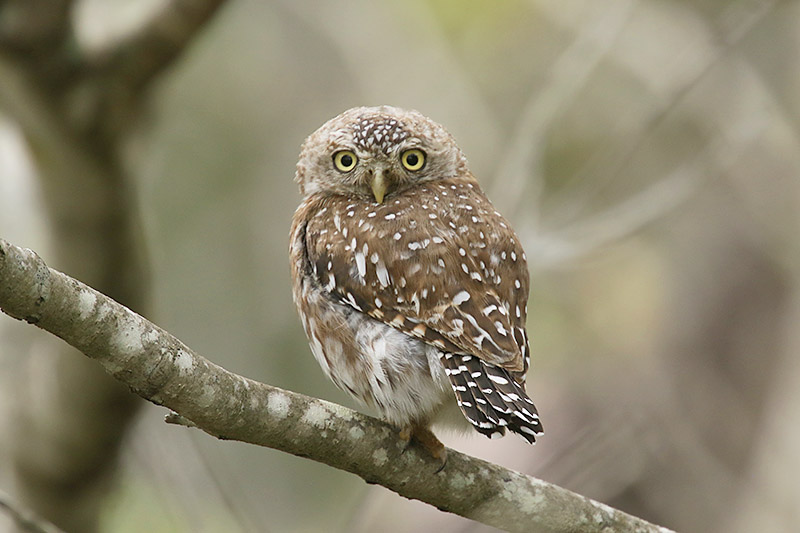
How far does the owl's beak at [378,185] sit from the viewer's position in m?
4.31

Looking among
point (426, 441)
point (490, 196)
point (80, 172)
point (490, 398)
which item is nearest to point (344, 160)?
point (80, 172)

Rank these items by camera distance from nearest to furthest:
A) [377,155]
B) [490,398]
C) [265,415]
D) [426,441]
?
[265,415], [490,398], [426,441], [377,155]

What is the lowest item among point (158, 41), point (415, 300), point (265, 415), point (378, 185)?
point (265, 415)

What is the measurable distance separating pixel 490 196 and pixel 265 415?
380 centimetres

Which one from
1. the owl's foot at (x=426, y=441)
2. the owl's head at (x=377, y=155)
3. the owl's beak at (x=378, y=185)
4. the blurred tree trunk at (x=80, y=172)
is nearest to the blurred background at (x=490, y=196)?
the blurred tree trunk at (x=80, y=172)

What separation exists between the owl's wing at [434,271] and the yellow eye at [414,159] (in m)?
0.40

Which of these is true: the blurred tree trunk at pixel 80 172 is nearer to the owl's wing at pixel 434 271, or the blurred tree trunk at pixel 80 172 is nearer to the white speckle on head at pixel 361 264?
the owl's wing at pixel 434 271

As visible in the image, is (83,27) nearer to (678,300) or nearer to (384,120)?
(384,120)

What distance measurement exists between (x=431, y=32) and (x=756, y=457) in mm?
4363

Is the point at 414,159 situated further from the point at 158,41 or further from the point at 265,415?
the point at 265,415

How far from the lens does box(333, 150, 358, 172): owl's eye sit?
4551mm

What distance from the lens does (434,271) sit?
3.79 metres

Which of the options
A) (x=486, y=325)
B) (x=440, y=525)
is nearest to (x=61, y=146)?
(x=486, y=325)

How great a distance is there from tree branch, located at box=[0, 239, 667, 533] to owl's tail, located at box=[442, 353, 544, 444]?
31 cm
